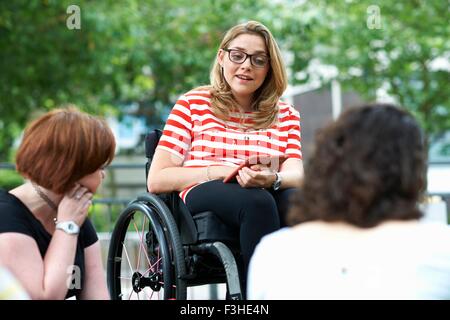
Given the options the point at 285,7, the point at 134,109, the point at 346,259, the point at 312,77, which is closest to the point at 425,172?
the point at 346,259

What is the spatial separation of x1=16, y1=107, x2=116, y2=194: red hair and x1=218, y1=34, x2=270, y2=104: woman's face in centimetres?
108

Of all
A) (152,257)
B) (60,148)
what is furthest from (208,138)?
A: (60,148)

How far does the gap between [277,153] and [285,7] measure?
5.31m

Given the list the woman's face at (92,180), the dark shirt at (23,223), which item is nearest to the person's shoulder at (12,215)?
the dark shirt at (23,223)

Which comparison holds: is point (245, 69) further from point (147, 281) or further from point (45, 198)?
point (45, 198)

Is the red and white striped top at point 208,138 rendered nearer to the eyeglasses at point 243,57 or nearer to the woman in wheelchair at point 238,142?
the woman in wheelchair at point 238,142

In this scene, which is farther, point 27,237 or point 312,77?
point 312,77

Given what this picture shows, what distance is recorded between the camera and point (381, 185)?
5.42ft

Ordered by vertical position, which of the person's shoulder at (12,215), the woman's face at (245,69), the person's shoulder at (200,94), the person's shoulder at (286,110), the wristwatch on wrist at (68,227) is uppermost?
the woman's face at (245,69)

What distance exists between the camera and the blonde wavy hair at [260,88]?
3.08 metres

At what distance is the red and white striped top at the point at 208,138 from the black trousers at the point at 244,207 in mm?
131

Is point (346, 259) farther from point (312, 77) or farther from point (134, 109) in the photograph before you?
point (134, 109)

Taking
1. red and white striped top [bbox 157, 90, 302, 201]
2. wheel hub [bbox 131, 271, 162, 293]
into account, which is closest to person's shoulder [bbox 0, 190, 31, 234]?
red and white striped top [bbox 157, 90, 302, 201]

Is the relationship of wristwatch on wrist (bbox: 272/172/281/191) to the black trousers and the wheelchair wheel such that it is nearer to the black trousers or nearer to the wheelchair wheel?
the black trousers
